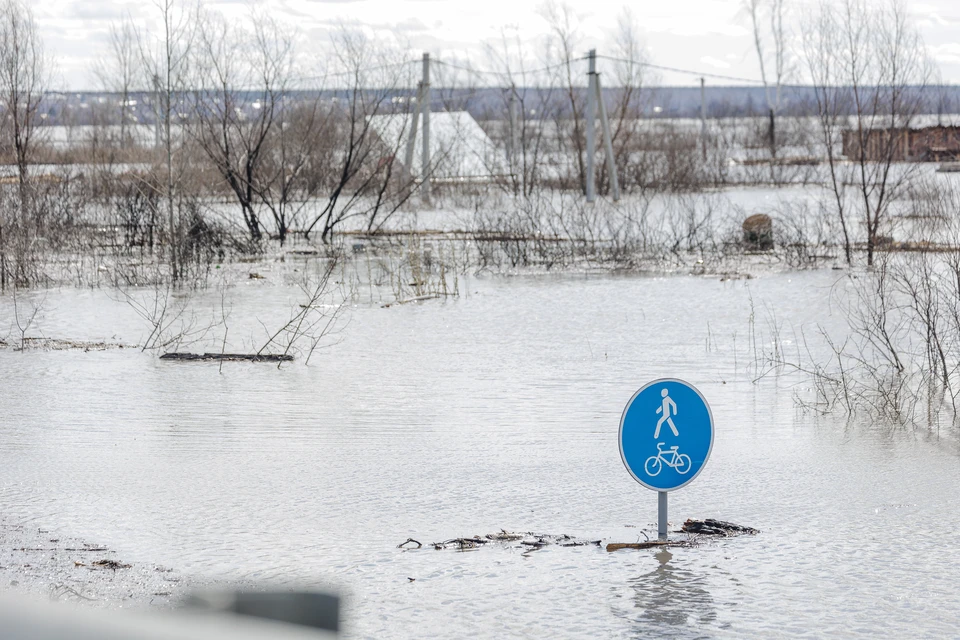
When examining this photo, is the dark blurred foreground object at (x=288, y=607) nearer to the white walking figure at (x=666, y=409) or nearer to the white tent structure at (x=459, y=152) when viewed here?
the white walking figure at (x=666, y=409)

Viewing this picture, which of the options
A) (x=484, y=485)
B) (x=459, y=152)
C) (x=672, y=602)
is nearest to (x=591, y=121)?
(x=459, y=152)

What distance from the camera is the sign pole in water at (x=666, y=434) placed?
5.00 m

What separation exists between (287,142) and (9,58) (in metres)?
7.00

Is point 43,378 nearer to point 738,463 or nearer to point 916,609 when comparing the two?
point 738,463

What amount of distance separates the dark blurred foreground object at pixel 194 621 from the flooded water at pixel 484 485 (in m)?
3.37

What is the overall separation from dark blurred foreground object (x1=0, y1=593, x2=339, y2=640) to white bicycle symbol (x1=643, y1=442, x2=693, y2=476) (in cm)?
426

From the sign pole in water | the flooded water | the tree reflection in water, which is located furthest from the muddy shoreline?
the sign pole in water

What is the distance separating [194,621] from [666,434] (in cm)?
436

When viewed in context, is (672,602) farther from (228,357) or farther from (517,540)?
(228,357)

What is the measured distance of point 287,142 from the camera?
27.2 metres

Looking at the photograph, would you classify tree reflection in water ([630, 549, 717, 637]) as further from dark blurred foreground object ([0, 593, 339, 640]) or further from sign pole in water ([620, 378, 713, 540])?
dark blurred foreground object ([0, 593, 339, 640])

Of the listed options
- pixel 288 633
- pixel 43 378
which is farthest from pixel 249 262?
pixel 288 633

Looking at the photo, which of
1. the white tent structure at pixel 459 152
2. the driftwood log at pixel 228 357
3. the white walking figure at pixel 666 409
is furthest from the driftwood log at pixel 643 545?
the white tent structure at pixel 459 152

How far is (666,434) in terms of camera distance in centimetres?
511
